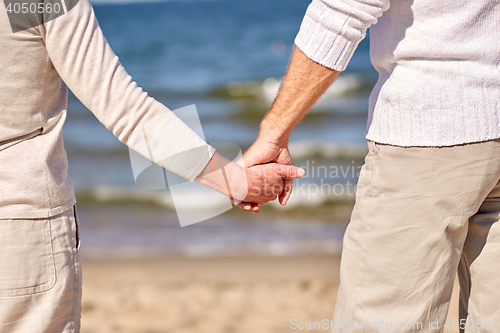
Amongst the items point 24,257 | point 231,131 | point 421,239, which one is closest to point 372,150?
point 421,239

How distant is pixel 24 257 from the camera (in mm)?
1385

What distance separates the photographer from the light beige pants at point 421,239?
144 centimetres

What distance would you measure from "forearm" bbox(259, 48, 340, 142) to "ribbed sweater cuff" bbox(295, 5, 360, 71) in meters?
0.03

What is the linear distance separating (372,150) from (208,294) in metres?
2.37

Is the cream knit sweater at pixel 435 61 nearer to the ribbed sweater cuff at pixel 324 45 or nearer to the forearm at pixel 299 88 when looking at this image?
the ribbed sweater cuff at pixel 324 45

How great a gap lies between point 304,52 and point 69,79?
69cm

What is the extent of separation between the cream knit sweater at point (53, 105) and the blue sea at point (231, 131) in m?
3.05

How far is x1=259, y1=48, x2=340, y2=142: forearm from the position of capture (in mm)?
1580

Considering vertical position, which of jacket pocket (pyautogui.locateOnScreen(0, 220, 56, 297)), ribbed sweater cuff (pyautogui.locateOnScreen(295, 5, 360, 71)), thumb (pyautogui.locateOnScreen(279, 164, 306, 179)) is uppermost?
ribbed sweater cuff (pyautogui.locateOnScreen(295, 5, 360, 71))

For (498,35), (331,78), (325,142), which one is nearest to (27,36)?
(331,78)

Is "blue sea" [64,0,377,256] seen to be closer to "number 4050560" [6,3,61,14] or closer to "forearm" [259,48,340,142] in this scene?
"forearm" [259,48,340,142]

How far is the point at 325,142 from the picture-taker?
7871 mm

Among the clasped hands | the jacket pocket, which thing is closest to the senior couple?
the jacket pocket

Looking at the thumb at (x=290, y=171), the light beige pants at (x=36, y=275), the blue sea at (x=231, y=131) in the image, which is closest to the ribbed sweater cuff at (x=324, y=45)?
the thumb at (x=290, y=171)
